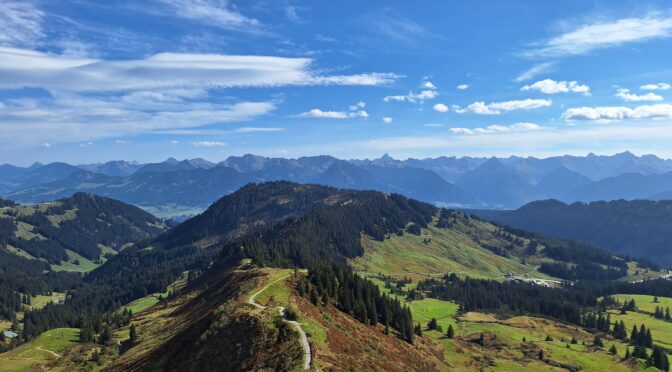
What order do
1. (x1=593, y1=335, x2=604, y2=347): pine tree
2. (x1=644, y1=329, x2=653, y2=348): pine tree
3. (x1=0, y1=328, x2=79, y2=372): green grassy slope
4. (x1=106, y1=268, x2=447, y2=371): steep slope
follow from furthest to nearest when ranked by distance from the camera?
(x1=644, y1=329, x2=653, y2=348): pine tree
(x1=593, y1=335, x2=604, y2=347): pine tree
(x1=0, y1=328, x2=79, y2=372): green grassy slope
(x1=106, y1=268, x2=447, y2=371): steep slope

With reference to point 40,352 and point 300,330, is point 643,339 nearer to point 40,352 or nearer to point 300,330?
point 300,330

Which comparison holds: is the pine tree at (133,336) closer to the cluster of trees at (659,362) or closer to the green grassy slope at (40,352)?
the green grassy slope at (40,352)

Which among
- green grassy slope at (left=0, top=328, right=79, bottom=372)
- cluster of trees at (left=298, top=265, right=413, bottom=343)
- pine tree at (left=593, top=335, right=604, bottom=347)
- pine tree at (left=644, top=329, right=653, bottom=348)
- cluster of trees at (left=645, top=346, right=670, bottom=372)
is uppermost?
cluster of trees at (left=298, top=265, right=413, bottom=343)

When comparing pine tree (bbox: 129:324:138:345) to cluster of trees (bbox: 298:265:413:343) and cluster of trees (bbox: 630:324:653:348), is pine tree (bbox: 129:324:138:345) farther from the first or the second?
cluster of trees (bbox: 630:324:653:348)

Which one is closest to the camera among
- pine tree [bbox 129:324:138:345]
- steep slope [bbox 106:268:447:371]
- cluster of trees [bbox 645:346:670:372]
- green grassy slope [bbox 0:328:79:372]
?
steep slope [bbox 106:268:447:371]

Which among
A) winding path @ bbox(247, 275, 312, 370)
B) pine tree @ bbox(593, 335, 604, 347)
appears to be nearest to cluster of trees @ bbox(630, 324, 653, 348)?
pine tree @ bbox(593, 335, 604, 347)

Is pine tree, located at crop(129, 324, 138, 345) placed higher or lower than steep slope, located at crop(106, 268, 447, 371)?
lower

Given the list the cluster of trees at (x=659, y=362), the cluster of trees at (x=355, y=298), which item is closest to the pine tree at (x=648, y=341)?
the cluster of trees at (x=659, y=362)

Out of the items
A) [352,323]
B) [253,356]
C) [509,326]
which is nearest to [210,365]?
[253,356]
